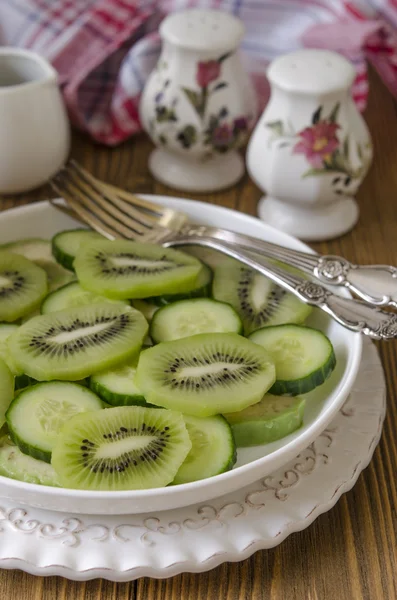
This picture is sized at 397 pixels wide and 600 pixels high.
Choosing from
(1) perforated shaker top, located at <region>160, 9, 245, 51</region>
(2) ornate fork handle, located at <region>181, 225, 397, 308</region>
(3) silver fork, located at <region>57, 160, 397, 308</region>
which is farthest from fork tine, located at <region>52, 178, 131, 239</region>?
(1) perforated shaker top, located at <region>160, 9, 245, 51</region>

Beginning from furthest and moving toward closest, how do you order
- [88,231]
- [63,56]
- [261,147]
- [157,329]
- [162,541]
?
[63,56] → [261,147] → [88,231] → [157,329] → [162,541]

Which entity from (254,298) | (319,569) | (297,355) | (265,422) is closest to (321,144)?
(254,298)

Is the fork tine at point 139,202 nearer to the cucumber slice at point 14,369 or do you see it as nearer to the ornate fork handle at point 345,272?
the ornate fork handle at point 345,272

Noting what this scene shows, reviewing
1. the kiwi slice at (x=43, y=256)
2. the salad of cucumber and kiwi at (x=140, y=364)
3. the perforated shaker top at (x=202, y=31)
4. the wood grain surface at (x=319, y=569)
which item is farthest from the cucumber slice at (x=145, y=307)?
the perforated shaker top at (x=202, y=31)

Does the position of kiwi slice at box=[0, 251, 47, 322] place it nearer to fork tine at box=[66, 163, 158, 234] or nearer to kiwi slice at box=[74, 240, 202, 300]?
kiwi slice at box=[74, 240, 202, 300]

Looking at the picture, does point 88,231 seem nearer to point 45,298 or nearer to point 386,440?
point 45,298

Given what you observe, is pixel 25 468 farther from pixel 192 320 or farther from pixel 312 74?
pixel 312 74

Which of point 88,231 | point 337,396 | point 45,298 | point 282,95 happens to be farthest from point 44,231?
point 337,396
